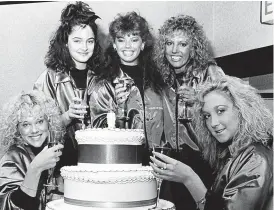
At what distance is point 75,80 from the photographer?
93.0 inches

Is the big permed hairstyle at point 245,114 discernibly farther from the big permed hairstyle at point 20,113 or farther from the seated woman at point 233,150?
the big permed hairstyle at point 20,113

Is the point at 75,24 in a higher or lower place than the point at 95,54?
higher

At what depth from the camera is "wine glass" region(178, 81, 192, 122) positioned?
7.61ft

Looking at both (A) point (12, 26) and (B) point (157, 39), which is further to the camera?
(B) point (157, 39)

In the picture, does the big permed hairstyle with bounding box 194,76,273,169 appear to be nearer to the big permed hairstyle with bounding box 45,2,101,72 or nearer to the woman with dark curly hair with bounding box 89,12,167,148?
the woman with dark curly hair with bounding box 89,12,167,148

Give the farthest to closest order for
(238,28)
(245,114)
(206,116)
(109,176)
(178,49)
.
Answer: (238,28), (178,49), (206,116), (245,114), (109,176)

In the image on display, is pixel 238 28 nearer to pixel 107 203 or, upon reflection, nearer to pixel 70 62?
pixel 70 62

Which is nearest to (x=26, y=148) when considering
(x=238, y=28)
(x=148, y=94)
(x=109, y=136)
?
(x=109, y=136)

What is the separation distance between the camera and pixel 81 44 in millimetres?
2355

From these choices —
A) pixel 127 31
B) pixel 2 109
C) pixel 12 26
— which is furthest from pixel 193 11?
pixel 2 109

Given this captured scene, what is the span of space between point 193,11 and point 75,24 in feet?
2.81

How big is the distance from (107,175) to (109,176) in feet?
0.05

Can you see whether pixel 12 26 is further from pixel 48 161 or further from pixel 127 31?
pixel 48 161

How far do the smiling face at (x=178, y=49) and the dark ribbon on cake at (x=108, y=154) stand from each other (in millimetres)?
816
